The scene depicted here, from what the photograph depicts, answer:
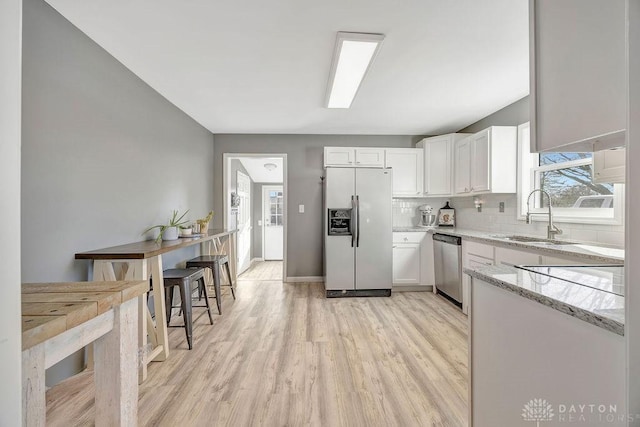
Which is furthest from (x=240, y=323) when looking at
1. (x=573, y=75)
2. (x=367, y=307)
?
(x=573, y=75)

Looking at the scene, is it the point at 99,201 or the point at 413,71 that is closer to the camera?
the point at 99,201

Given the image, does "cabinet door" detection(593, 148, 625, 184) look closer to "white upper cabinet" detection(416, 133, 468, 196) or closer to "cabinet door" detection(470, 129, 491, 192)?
"cabinet door" detection(470, 129, 491, 192)

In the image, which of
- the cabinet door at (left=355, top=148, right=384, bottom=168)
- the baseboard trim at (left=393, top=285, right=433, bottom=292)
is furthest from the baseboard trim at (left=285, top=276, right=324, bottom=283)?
the cabinet door at (left=355, top=148, right=384, bottom=168)

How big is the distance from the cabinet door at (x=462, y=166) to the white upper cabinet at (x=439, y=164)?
0.31 feet

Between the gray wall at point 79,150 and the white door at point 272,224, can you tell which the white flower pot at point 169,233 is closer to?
the gray wall at point 79,150

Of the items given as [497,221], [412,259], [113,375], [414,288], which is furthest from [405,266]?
[113,375]

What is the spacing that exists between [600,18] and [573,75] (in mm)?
145

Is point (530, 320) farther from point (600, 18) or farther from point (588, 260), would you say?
point (588, 260)

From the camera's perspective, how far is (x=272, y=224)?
7.14 m

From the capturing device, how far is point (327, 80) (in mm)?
2709

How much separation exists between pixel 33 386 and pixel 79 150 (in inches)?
68.9

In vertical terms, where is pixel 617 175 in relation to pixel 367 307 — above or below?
above

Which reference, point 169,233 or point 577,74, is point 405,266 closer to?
point 169,233

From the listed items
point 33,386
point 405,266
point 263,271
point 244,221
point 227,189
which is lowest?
point 263,271
